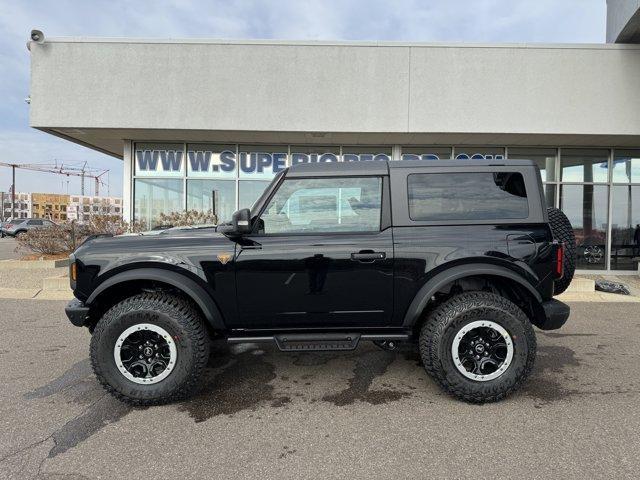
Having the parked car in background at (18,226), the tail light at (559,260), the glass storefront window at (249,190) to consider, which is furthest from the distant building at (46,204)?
the tail light at (559,260)

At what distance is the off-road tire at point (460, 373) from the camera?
10.3ft

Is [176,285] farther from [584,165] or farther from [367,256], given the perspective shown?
[584,165]

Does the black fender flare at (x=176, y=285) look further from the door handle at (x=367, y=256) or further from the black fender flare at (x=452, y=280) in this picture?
the black fender flare at (x=452, y=280)

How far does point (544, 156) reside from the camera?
1069 centimetres

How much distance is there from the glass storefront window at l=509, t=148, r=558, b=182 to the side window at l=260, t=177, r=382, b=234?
28.7 feet

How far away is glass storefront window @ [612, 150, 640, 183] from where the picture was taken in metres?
10.6

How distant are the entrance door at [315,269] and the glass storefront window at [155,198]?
8199 mm

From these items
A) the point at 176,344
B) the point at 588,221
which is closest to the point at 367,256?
the point at 176,344

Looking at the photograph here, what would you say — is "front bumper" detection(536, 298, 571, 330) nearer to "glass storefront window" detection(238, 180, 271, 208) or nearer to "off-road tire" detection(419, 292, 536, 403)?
"off-road tire" detection(419, 292, 536, 403)

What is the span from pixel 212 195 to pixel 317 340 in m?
8.37

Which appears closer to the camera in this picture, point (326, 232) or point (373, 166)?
point (326, 232)

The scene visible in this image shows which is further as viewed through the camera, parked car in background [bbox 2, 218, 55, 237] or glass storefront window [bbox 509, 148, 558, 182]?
parked car in background [bbox 2, 218, 55, 237]

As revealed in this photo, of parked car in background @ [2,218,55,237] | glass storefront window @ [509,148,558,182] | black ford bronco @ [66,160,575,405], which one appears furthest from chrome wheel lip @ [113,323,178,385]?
parked car in background @ [2,218,55,237]

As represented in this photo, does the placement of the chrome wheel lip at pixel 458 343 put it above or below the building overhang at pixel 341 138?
below
